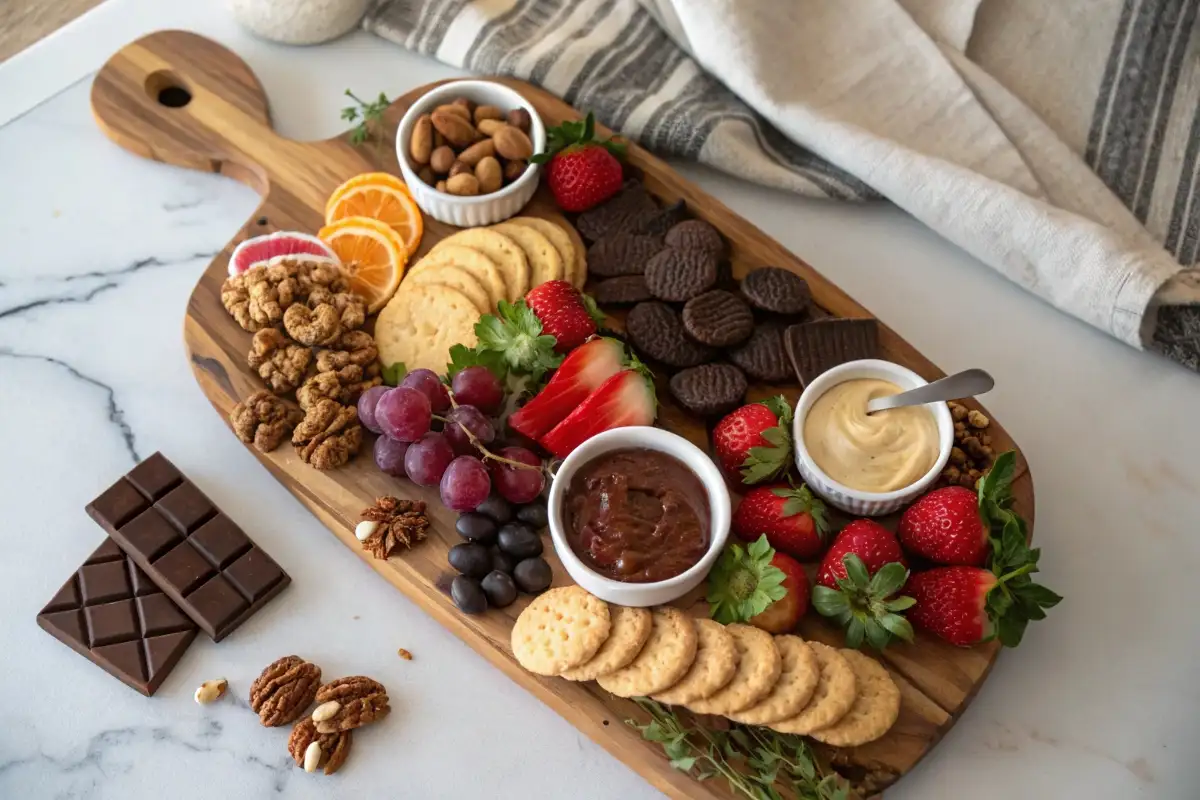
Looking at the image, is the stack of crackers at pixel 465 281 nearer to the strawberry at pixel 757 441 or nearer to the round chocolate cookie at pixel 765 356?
the round chocolate cookie at pixel 765 356

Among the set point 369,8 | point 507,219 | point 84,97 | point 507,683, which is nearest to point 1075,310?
point 507,219

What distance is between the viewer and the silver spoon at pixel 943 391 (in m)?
2.05

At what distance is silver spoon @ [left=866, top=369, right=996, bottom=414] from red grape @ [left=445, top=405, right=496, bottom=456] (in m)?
0.78

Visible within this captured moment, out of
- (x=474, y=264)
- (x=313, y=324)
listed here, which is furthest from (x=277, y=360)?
(x=474, y=264)

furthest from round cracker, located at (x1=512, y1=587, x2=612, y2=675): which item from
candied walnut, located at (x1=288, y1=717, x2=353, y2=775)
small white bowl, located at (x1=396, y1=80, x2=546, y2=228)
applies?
small white bowl, located at (x1=396, y1=80, x2=546, y2=228)

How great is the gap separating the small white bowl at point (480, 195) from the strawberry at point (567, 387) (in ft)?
1.67

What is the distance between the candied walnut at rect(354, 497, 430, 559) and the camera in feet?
7.12

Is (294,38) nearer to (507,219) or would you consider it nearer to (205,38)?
(205,38)

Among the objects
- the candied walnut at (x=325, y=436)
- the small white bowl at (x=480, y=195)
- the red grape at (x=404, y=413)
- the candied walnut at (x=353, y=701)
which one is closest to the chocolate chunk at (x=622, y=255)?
the small white bowl at (x=480, y=195)

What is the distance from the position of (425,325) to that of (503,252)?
25 cm

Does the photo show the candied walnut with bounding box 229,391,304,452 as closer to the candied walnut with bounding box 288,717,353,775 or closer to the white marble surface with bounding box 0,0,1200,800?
the white marble surface with bounding box 0,0,1200,800

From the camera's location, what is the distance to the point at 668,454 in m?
2.16

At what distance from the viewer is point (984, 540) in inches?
81.1

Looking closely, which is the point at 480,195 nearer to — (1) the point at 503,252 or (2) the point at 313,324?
(1) the point at 503,252
